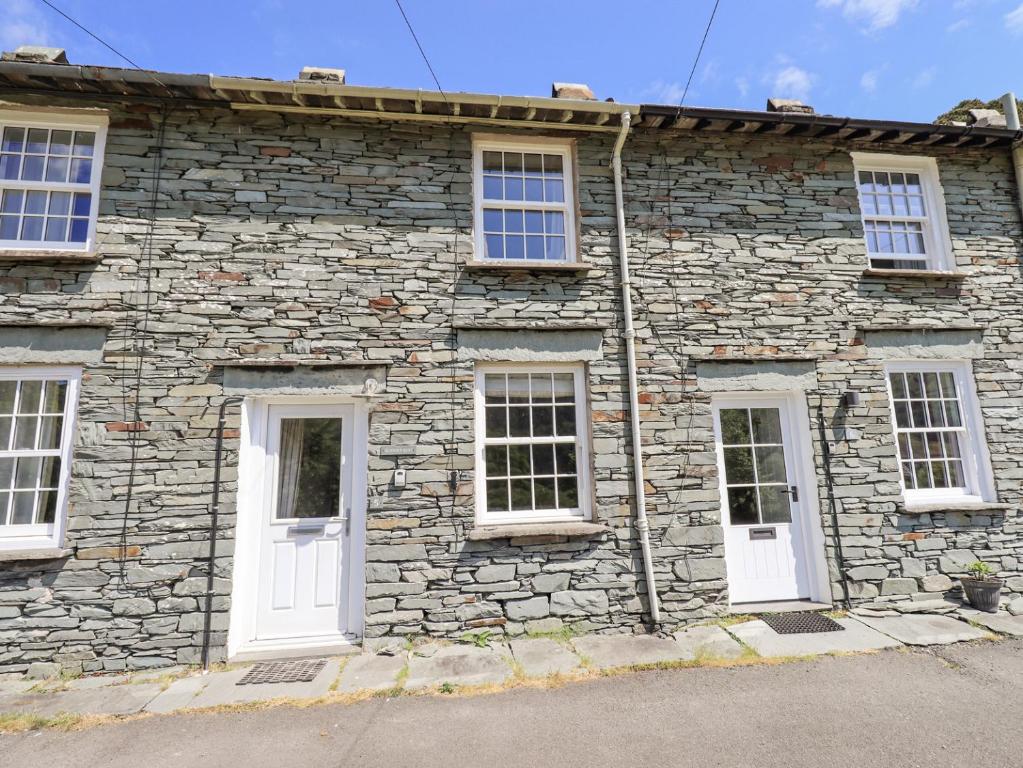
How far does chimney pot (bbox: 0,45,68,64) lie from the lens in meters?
5.09

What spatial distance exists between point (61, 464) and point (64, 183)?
2.94 meters

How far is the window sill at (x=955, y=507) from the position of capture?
562 cm

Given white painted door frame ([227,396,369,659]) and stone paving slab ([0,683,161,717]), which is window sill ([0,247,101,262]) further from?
stone paving slab ([0,683,161,717])

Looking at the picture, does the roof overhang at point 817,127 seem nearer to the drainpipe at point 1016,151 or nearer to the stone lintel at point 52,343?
the drainpipe at point 1016,151

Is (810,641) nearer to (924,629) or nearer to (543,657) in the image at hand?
(924,629)

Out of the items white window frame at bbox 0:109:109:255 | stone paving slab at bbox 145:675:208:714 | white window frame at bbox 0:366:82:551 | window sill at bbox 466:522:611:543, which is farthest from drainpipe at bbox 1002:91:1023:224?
white window frame at bbox 0:366:82:551

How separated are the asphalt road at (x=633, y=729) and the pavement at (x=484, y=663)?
0.67 feet

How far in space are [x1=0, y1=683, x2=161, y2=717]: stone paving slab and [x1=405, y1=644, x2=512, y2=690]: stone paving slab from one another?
6.96 ft

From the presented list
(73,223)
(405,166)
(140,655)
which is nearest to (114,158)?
(73,223)

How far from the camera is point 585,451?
543 centimetres

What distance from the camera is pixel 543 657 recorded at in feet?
14.9

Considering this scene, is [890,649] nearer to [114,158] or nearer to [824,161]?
[824,161]

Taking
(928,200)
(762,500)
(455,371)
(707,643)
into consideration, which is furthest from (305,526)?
(928,200)

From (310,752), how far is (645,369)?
4472mm
